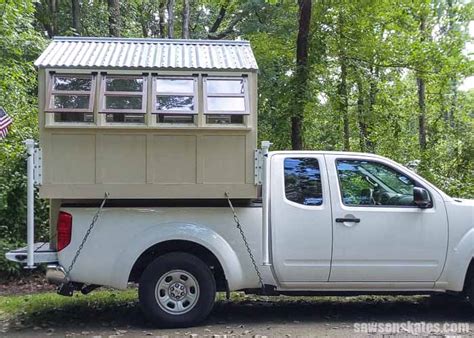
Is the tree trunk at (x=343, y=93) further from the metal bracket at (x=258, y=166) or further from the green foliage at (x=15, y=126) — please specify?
the metal bracket at (x=258, y=166)

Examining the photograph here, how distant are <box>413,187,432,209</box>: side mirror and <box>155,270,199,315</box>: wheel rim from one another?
2.62 meters

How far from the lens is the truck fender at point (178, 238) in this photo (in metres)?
5.92

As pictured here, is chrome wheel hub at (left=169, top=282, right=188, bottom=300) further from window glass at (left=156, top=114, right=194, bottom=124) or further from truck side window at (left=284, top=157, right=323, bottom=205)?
window glass at (left=156, top=114, right=194, bottom=124)

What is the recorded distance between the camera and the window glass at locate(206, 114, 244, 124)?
6.05 metres

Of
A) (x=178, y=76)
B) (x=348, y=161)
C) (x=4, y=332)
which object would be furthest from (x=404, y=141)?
(x=4, y=332)

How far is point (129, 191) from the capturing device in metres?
5.91

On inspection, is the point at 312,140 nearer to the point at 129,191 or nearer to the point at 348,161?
the point at 348,161

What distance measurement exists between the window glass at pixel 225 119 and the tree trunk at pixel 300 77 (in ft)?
20.4

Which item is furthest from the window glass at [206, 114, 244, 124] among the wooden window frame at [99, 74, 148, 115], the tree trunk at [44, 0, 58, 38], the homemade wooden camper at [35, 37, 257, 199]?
the tree trunk at [44, 0, 58, 38]

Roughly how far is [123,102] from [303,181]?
2.18 meters

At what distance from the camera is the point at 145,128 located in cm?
589

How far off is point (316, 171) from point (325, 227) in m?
0.67

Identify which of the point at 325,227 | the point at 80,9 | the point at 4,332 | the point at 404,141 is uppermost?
the point at 80,9

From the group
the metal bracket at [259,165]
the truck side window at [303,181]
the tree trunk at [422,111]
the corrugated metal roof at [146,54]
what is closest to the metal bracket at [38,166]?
the corrugated metal roof at [146,54]
